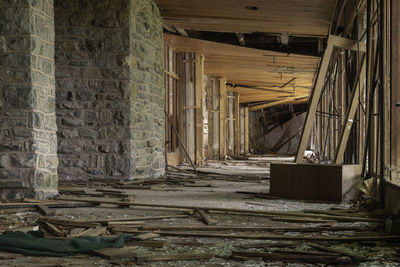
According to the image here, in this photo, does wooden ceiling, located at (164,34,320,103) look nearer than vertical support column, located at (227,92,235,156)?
Yes

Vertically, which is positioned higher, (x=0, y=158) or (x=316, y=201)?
(x=0, y=158)

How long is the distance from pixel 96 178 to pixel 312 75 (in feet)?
32.0

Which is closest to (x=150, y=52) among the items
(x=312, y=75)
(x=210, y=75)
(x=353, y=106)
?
(x=353, y=106)

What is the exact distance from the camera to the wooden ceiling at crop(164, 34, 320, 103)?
1105 centimetres

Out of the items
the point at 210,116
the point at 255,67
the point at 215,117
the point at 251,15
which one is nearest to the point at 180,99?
the point at 255,67

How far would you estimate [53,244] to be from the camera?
2895mm

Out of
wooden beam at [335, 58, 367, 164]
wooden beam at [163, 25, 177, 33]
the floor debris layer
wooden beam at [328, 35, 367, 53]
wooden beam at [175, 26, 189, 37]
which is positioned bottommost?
the floor debris layer

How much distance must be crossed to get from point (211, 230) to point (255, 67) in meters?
10.4

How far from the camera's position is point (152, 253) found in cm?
282

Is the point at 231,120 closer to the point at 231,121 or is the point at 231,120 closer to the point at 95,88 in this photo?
the point at 231,121

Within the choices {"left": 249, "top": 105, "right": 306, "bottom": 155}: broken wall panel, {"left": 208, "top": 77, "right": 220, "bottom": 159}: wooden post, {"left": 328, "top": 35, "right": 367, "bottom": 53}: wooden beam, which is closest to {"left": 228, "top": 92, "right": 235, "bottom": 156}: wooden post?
{"left": 208, "top": 77, "right": 220, "bottom": 159}: wooden post

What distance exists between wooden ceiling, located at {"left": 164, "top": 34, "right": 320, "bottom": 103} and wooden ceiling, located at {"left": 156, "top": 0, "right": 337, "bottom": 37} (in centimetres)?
98

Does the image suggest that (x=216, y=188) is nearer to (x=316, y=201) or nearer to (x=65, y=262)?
(x=316, y=201)

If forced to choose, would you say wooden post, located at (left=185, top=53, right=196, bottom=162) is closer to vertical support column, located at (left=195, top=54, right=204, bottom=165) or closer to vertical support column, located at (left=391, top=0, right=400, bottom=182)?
vertical support column, located at (left=195, top=54, right=204, bottom=165)
